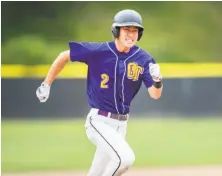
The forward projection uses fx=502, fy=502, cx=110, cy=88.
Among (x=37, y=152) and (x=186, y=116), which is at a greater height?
(x=186, y=116)

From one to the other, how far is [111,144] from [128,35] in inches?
22.6

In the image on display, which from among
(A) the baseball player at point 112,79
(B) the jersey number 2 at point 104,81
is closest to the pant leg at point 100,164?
(A) the baseball player at point 112,79

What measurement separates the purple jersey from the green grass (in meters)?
0.67

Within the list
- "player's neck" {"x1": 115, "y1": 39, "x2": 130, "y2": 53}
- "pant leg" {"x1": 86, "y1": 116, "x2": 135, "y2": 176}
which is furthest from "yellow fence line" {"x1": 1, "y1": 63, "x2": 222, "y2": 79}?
"pant leg" {"x1": 86, "y1": 116, "x2": 135, "y2": 176}

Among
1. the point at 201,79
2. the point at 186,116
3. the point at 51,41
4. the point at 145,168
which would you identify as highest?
the point at 51,41

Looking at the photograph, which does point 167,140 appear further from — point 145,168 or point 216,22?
point 216,22

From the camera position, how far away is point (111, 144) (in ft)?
8.18

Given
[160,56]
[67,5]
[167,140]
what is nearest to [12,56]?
[67,5]

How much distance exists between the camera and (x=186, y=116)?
3469 mm

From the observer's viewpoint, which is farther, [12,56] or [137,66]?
[12,56]

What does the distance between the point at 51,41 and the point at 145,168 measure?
1.04 metres

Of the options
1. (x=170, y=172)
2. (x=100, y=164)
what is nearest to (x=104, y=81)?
(x=100, y=164)

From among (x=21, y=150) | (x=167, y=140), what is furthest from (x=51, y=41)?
(x=167, y=140)

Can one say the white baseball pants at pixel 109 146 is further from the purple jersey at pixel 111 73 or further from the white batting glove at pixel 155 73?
the white batting glove at pixel 155 73
